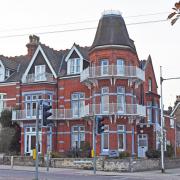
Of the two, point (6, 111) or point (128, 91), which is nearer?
point (128, 91)

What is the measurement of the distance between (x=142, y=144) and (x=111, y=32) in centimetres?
1339

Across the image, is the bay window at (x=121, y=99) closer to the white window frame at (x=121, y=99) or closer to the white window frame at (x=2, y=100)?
the white window frame at (x=121, y=99)

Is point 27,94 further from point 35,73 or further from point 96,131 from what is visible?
point 96,131

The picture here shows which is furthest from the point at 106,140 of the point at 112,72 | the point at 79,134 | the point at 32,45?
the point at 32,45

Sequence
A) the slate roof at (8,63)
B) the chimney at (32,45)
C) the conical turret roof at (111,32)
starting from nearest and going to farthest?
the conical turret roof at (111,32) → the slate roof at (8,63) → the chimney at (32,45)

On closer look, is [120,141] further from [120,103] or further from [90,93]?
[90,93]

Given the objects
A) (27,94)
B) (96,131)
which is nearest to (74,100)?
(27,94)

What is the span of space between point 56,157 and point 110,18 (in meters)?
15.7

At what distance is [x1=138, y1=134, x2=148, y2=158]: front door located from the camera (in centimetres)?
4200

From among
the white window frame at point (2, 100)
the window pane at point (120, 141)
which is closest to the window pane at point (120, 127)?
the window pane at point (120, 141)

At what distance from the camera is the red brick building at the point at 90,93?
3719 centimetres

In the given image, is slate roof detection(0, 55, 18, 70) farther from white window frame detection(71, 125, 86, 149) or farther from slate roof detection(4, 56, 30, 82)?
white window frame detection(71, 125, 86, 149)

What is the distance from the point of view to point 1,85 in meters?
46.1

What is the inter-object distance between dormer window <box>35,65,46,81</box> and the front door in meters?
13.0
